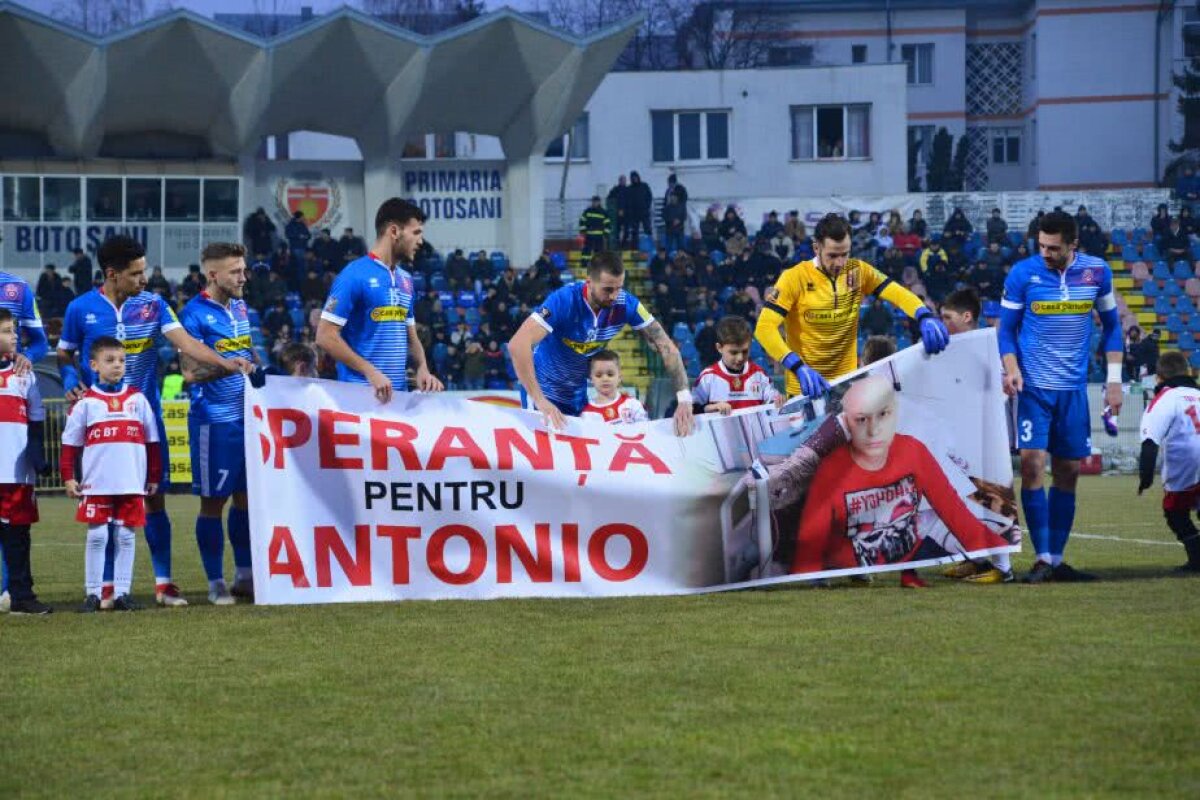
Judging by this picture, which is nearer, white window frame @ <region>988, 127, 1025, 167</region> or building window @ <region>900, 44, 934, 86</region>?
white window frame @ <region>988, 127, 1025, 167</region>

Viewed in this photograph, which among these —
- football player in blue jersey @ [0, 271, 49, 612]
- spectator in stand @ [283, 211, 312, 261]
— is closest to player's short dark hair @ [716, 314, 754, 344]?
football player in blue jersey @ [0, 271, 49, 612]

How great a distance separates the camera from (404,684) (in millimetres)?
7191

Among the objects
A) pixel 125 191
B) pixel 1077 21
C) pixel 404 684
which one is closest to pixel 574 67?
pixel 125 191

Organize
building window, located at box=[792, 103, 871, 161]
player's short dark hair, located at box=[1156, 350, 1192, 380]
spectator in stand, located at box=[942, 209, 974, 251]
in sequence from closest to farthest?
player's short dark hair, located at box=[1156, 350, 1192, 380], spectator in stand, located at box=[942, 209, 974, 251], building window, located at box=[792, 103, 871, 161]

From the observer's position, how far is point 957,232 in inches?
1588

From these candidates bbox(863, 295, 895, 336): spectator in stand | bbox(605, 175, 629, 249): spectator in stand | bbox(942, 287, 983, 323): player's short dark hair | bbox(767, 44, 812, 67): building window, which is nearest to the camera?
bbox(942, 287, 983, 323): player's short dark hair

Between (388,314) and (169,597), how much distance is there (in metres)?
2.08

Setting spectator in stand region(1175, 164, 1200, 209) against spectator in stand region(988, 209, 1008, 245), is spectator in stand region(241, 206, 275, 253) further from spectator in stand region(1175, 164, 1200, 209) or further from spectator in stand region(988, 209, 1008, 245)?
spectator in stand region(1175, 164, 1200, 209)

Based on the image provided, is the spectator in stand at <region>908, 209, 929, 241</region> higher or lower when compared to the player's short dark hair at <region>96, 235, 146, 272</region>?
higher

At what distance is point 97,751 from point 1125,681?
3.76 metres

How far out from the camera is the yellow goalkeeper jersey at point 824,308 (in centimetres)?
1126

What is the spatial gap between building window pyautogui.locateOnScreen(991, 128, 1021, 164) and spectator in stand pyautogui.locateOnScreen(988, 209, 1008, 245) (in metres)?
30.1

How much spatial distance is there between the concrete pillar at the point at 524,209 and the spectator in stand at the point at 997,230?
1036 centimetres

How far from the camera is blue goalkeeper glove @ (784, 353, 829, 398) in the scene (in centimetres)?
1054
